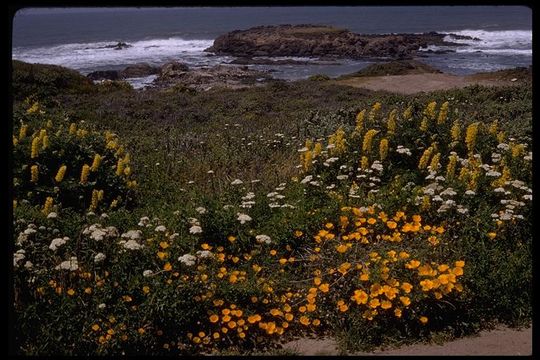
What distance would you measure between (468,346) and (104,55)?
64481 millimetres

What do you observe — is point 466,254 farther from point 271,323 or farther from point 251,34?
point 251,34

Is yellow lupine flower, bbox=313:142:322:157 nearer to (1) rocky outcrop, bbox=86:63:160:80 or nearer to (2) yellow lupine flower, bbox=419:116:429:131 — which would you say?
(2) yellow lupine flower, bbox=419:116:429:131

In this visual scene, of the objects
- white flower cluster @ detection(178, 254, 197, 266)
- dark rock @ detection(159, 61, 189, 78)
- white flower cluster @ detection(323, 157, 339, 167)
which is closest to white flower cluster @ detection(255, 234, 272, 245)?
white flower cluster @ detection(178, 254, 197, 266)

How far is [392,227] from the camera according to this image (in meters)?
5.62

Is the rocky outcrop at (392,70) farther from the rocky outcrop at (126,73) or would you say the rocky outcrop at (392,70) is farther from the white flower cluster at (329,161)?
the white flower cluster at (329,161)

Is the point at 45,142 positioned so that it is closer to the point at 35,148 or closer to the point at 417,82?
the point at 35,148

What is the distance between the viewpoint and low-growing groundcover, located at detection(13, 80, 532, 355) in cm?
449

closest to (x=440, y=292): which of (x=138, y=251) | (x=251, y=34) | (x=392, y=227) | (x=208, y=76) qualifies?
(x=392, y=227)

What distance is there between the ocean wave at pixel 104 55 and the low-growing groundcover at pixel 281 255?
47078 millimetres

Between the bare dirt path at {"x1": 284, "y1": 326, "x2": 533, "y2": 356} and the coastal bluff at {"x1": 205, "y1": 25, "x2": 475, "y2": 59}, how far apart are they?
55948 millimetres

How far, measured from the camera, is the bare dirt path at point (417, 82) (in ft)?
89.0

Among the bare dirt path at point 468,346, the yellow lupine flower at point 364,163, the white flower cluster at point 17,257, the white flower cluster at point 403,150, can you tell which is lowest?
the bare dirt path at point 468,346

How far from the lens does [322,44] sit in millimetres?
62344

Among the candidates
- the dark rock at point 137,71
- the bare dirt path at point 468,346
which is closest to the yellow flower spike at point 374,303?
the bare dirt path at point 468,346
